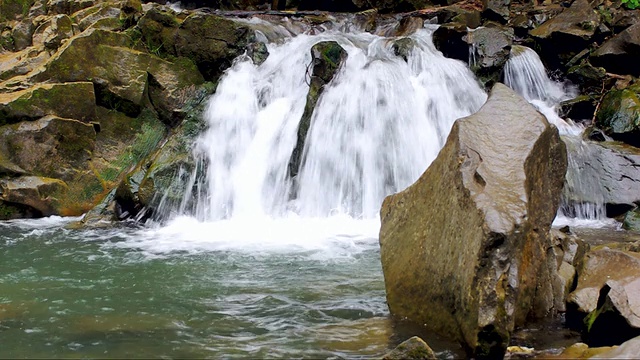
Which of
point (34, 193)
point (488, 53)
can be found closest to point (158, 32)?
point (34, 193)

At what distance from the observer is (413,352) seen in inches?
140

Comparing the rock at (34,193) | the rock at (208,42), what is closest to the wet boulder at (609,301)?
the rock at (34,193)

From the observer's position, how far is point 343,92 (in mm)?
11484

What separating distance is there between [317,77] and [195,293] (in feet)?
21.9

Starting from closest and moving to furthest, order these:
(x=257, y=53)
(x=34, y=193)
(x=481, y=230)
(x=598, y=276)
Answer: (x=481, y=230) → (x=598, y=276) → (x=34, y=193) → (x=257, y=53)

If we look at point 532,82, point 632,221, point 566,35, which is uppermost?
point 566,35

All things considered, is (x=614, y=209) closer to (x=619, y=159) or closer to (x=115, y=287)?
(x=619, y=159)

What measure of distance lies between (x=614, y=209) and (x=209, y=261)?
21.8 ft

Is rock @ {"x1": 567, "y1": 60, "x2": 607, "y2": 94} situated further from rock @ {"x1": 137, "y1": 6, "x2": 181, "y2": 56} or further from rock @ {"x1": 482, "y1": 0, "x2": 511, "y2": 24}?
rock @ {"x1": 137, "y1": 6, "x2": 181, "y2": 56}

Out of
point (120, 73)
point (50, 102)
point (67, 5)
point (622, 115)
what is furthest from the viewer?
point (67, 5)

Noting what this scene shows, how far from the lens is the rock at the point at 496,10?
1573 cm

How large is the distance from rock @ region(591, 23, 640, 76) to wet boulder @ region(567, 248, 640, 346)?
9421 millimetres

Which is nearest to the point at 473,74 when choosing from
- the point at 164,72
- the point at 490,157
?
the point at 164,72

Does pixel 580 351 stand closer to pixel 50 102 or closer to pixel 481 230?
pixel 481 230
